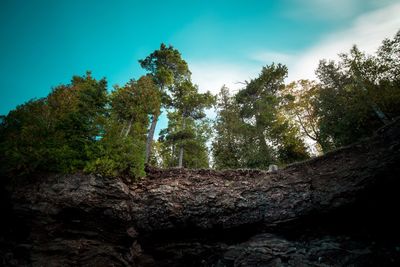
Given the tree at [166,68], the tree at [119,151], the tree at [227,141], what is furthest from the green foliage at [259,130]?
the tree at [119,151]

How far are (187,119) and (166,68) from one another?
18.2ft

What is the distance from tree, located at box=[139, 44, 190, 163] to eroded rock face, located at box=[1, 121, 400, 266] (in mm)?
11032

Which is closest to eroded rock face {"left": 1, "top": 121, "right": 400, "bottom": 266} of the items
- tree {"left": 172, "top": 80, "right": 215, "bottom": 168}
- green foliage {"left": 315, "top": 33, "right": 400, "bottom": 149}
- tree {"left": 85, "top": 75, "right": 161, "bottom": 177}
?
tree {"left": 85, "top": 75, "right": 161, "bottom": 177}

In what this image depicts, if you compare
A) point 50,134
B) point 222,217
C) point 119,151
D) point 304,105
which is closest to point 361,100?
point 304,105

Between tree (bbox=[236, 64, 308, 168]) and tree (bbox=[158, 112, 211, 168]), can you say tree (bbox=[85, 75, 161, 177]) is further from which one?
tree (bbox=[236, 64, 308, 168])

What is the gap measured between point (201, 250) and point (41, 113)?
11549 millimetres

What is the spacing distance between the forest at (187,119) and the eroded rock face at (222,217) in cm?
150

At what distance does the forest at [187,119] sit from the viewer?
9297mm

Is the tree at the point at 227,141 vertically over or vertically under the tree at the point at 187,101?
under

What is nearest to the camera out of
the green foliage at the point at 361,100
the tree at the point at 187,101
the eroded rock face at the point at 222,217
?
the eroded rock face at the point at 222,217

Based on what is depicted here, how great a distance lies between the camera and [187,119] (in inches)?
777

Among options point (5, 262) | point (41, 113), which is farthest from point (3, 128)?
point (5, 262)

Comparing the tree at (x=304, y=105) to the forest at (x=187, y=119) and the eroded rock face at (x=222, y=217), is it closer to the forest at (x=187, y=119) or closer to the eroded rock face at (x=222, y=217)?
the forest at (x=187, y=119)

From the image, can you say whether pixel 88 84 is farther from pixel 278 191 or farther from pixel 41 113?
pixel 278 191
